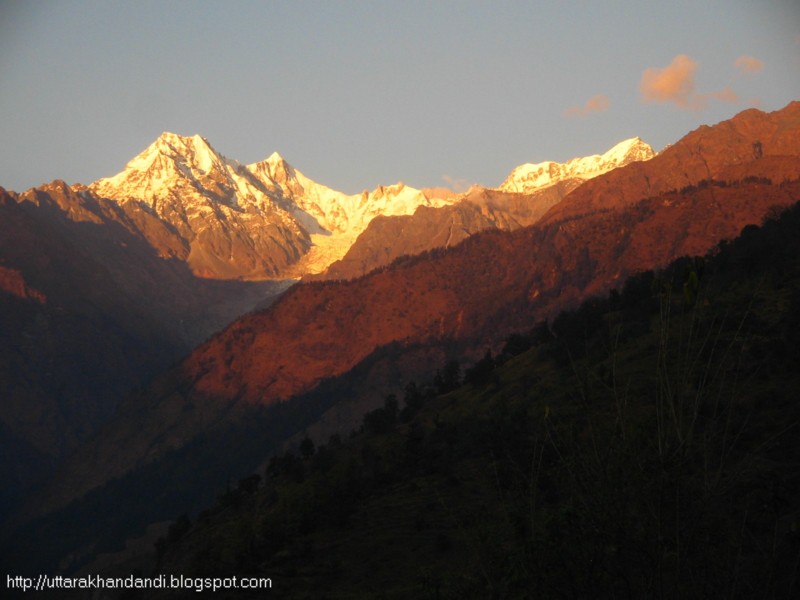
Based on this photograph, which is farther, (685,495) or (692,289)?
(685,495)

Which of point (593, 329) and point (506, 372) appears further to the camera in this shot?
point (506, 372)

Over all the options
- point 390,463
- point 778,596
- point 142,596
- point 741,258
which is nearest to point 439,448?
point 390,463

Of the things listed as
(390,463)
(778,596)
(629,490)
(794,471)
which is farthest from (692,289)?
(390,463)

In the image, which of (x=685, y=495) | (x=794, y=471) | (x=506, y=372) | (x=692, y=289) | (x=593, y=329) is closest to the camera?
(x=692, y=289)

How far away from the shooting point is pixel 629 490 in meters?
20.0

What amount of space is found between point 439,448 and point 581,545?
67.4 m

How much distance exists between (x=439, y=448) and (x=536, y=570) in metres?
67.3

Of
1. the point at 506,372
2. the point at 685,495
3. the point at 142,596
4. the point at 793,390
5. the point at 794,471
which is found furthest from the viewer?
the point at 506,372

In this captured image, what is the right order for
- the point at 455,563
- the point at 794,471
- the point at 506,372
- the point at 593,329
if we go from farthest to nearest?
the point at 506,372, the point at 593,329, the point at 455,563, the point at 794,471

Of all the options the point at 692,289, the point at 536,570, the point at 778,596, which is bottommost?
the point at 778,596

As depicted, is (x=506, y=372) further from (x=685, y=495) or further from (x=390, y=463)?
(x=685, y=495)

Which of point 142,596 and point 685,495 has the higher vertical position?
point 685,495

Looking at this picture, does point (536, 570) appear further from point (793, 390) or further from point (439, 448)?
point (439, 448)

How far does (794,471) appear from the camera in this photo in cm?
4675
